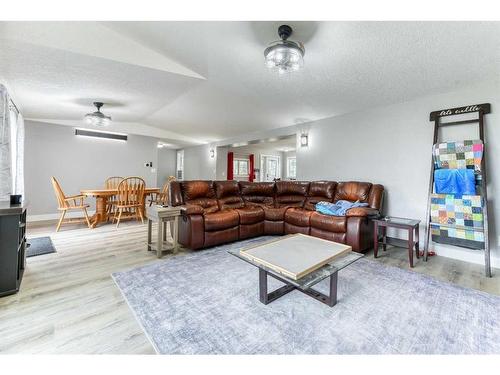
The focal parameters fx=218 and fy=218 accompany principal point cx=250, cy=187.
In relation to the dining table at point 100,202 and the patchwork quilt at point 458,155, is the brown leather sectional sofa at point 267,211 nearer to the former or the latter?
the patchwork quilt at point 458,155

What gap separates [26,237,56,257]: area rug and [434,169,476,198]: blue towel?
5142 millimetres

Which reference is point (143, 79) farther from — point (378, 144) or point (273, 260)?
point (378, 144)

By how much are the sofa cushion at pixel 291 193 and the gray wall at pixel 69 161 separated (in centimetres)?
419

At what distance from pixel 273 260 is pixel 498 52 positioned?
2.93 meters

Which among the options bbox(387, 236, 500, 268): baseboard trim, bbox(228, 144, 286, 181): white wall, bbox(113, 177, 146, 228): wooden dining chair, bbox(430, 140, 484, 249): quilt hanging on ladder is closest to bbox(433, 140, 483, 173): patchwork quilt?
bbox(430, 140, 484, 249): quilt hanging on ladder

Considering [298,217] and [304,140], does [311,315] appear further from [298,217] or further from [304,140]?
[304,140]

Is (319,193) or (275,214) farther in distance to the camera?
(319,193)

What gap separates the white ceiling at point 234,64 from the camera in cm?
199

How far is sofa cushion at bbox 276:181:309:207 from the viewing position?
4.21 metres

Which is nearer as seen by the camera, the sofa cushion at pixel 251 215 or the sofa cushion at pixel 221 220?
the sofa cushion at pixel 221 220

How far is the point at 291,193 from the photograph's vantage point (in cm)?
430

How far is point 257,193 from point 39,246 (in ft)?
11.2

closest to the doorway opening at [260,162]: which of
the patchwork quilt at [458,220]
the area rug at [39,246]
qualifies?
the area rug at [39,246]

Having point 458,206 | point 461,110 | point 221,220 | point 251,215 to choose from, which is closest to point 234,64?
point 221,220
